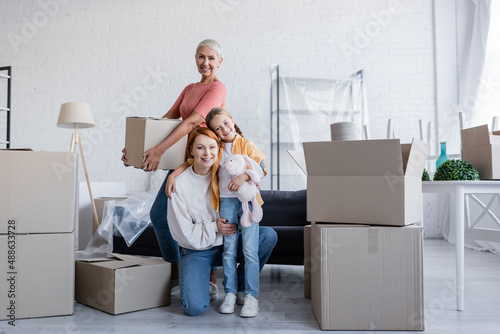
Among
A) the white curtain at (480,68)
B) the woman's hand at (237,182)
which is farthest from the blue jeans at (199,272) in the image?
the white curtain at (480,68)

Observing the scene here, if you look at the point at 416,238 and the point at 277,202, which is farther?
the point at 277,202

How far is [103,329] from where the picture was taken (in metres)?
1.59

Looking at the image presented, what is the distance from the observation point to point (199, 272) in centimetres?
180

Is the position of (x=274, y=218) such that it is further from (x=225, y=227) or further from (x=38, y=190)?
(x=38, y=190)

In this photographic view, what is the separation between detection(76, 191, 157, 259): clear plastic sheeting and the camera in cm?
271

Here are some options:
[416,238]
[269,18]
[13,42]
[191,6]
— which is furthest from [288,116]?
[13,42]

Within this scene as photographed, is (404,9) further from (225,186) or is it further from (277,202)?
(225,186)

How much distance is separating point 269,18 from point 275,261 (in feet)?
9.59

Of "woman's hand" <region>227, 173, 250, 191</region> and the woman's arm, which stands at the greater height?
the woman's arm

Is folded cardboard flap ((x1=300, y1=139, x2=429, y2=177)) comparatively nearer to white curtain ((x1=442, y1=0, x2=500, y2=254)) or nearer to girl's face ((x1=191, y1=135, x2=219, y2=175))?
girl's face ((x1=191, y1=135, x2=219, y2=175))

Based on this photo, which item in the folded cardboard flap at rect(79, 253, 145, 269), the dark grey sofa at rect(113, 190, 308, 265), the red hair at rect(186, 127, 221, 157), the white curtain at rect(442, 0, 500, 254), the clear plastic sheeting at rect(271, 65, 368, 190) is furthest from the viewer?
the clear plastic sheeting at rect(271, 65, 368, 190)

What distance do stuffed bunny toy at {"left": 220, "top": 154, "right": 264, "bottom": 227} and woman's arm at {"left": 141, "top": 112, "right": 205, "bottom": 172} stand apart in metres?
0.23

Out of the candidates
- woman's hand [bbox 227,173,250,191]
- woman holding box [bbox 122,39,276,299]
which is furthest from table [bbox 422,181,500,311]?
woman's hand [bbox 227,173,250,191]

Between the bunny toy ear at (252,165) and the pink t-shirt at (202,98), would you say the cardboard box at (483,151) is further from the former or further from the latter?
the pink t-shirt at (202,98)
